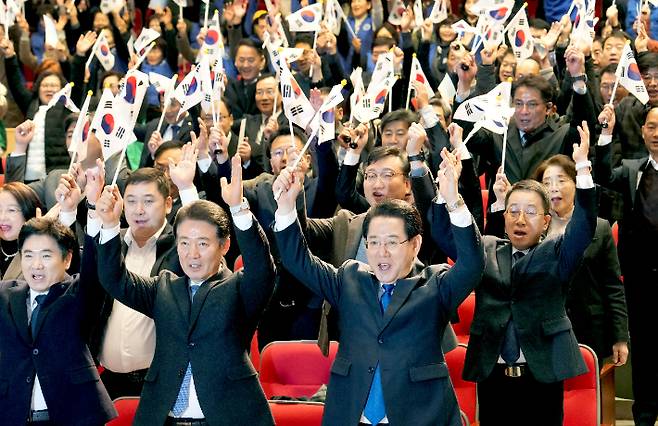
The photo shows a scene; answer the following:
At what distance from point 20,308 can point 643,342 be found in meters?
2.71

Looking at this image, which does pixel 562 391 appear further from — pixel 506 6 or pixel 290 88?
pixel 506 6

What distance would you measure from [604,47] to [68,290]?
4283mm

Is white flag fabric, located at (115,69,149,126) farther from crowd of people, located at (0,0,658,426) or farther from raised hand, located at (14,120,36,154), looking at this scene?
raised hand, located at (14,120,36,154)

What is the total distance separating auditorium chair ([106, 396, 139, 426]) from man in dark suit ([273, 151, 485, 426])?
0.71m

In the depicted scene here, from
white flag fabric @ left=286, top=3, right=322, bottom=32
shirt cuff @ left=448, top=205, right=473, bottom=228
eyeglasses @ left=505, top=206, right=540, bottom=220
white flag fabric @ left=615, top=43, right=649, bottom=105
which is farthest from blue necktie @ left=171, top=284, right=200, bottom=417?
white flag fabric @ left=286, top=3, right=322, bottom=32

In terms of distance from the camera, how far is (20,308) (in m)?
3.82

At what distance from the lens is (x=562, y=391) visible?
393 cm

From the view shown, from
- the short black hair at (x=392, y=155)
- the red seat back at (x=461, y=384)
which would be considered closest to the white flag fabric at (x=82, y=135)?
the short black hair at (x=392, y=155)

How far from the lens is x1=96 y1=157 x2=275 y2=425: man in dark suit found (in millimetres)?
3535

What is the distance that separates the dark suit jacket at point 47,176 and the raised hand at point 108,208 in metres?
1.57

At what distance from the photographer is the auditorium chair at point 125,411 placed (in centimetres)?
377

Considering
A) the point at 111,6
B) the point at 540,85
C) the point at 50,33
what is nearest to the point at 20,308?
the point at 540,85

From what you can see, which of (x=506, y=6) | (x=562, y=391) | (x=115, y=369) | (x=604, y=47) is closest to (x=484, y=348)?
(x=562, y=391)

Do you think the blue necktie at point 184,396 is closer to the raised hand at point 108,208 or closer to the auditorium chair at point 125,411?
the auditorium chair at point 125,411
